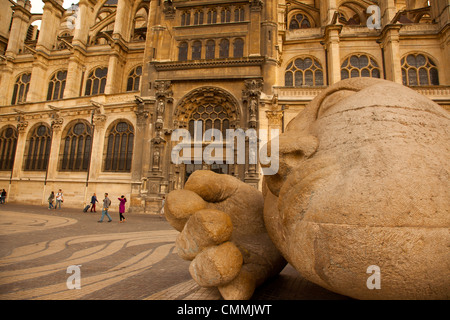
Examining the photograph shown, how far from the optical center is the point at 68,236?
22.4 ft

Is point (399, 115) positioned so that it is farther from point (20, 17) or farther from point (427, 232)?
point (20, 17)

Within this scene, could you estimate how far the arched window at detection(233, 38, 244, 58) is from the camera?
59.7 ft

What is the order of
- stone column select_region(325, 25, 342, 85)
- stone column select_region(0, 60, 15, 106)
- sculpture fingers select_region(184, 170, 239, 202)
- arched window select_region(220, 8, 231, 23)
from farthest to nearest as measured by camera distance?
stone column select_region(0, 60, 15, 106), arched window select_region(220, 8, 231, 23), stone column select_region(325, 25, 342, 85), sculpture fingers select_region(184, 170, 239, 202)

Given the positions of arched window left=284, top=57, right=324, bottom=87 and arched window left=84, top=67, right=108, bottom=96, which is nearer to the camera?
arched window left=284, top=57, right=324, bottom=87

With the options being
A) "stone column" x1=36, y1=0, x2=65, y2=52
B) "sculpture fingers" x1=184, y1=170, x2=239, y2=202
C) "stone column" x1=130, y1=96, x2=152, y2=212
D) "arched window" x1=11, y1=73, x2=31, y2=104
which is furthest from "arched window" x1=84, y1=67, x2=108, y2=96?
"sculpture fingers" x1=184, y1=170, x2=239, y2=202

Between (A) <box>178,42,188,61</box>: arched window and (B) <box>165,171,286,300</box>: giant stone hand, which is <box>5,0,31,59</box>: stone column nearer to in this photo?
(A) <box>178,42,188,61</box>: arched window

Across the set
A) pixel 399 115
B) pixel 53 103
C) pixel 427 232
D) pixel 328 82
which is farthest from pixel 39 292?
pixel 53 103

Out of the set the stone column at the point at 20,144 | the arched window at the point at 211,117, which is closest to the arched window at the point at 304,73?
the arched window at the point at 211,117

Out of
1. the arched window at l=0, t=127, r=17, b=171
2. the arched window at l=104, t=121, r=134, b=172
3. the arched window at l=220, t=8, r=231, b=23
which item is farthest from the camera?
the arched window at l=0, t=127, r=17, b=171

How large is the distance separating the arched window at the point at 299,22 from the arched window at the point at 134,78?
1555cm

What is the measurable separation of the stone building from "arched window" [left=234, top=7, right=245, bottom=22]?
0.08 m

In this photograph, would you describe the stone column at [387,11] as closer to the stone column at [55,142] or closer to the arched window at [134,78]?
the arched window at [134,78]

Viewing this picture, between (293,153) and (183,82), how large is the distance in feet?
55.8

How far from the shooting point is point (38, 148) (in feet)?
70.9
